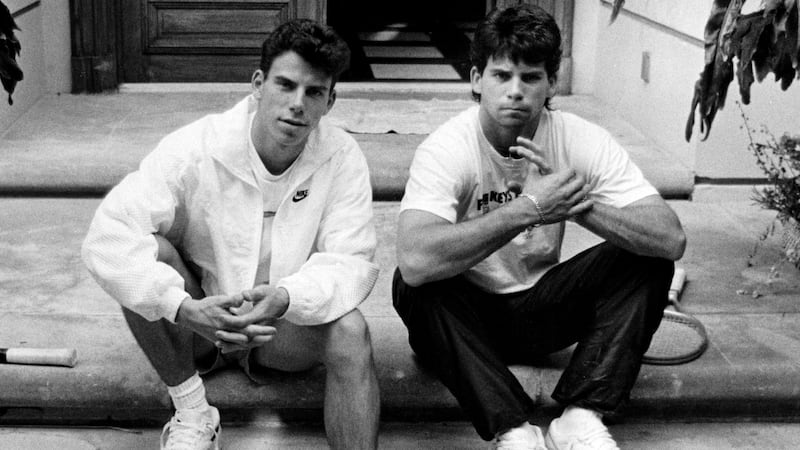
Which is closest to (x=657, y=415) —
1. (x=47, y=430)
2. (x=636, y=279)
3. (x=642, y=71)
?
(x=636, y=279)

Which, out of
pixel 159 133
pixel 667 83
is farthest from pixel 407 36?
pixel 667 83

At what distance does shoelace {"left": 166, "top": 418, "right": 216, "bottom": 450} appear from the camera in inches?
111

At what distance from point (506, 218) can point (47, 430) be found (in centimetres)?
124

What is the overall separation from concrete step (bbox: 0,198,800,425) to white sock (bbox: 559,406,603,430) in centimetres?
23

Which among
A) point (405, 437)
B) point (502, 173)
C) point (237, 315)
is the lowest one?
point (405, 437)

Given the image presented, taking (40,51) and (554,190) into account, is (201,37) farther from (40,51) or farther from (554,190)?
(554,190)

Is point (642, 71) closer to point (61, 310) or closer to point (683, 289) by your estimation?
point (683, 289)

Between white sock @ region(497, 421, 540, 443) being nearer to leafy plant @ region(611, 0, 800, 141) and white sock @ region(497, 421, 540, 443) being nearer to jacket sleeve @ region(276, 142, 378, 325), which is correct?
jacket sleeve @ region(276, 142, 378, 325)

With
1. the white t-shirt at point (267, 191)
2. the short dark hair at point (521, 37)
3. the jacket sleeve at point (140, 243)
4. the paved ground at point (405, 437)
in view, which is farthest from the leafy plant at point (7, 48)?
the short dark hair at point (521, 37)

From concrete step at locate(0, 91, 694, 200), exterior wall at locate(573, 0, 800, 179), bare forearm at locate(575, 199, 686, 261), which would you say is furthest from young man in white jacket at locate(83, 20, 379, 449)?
exterior wall at locate(573, 0, 800, 179)

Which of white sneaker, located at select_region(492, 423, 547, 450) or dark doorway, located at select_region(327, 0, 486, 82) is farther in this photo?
dark doorway, located at select_region(327, 0, 486, 82)

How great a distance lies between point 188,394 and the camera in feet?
9.35

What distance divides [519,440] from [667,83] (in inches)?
97.8

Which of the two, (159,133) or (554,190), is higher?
(554,190)
